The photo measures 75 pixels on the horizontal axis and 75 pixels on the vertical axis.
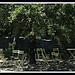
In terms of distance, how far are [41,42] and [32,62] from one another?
33.0 ft

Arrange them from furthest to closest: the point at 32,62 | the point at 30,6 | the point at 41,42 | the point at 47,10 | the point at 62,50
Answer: the point at 41,42
the point at 62,50
the point at 32,62
the point at 47,10
the point at 30,6

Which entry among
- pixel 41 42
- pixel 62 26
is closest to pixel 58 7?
pixel 62 26

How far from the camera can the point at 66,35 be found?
883 cm

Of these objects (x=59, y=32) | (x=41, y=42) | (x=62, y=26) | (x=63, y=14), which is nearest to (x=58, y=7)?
(x=63, y=14)

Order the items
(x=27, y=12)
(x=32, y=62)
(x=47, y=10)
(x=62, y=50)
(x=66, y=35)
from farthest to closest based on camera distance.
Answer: (x=62, y=50)
(x=32, y=62)
(x=66, y=35)
(x=47, y=10)
(x=27, y=12)

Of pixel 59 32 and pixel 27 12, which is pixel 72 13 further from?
pixel 27 12

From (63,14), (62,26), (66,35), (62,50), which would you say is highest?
(63,14)

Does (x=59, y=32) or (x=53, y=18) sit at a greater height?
(x=53, y=18)

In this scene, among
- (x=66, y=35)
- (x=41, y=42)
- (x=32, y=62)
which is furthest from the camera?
(x=41, y=42)

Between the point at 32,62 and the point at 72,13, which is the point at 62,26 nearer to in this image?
the point at 72,13

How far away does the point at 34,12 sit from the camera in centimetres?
718

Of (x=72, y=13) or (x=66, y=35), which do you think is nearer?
Result: (x=72, y=13)

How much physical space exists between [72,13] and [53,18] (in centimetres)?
114

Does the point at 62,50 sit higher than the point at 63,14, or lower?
lower
